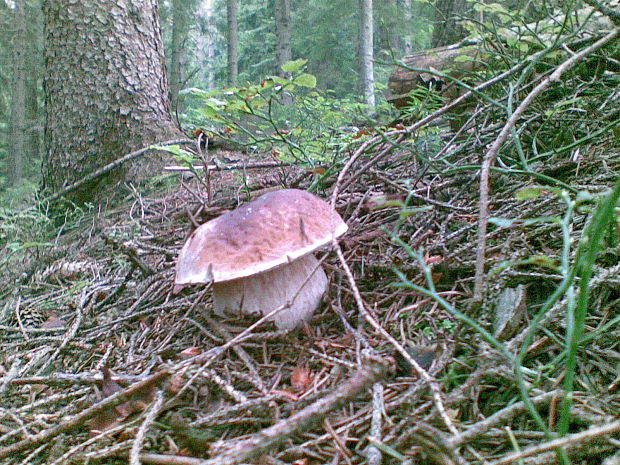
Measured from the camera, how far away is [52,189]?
2.93 m

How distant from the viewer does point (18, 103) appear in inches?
342

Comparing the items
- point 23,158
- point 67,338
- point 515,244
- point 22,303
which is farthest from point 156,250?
point 23,158

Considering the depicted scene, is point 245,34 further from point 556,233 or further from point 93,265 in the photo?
point 556,233

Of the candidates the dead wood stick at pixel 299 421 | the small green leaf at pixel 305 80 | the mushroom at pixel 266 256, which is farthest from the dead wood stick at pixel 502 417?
the small green leaf at pixel 305 80

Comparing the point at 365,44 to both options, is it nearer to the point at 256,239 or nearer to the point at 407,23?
the point at 407,23

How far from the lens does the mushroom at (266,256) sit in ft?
3.47

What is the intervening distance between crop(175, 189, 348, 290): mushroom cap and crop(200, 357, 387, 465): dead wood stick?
44 cm

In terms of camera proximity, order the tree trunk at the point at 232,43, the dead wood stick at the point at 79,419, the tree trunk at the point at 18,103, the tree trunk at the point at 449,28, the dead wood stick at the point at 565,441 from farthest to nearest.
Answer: the tree trunk at the point at 232,43, the tree trunk at the point at 18,103, the tree trunk at the point at 449,28, the dead wood stick at the point at 79,419, the dead wood stick at the point at 565,441

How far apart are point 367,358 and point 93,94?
305 cm

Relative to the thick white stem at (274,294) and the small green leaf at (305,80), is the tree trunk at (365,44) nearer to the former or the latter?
the small green leaf at (305,80)

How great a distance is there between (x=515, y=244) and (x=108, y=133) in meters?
2.86

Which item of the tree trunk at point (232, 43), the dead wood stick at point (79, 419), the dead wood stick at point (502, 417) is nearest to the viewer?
the dead wood stick at point (502, 417)

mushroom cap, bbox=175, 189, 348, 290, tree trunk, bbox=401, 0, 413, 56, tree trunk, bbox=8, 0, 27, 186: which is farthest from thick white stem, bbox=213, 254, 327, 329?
tree trunk, bbox=8, 0, 27, 186

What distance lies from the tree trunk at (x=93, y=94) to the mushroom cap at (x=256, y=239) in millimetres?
2020
